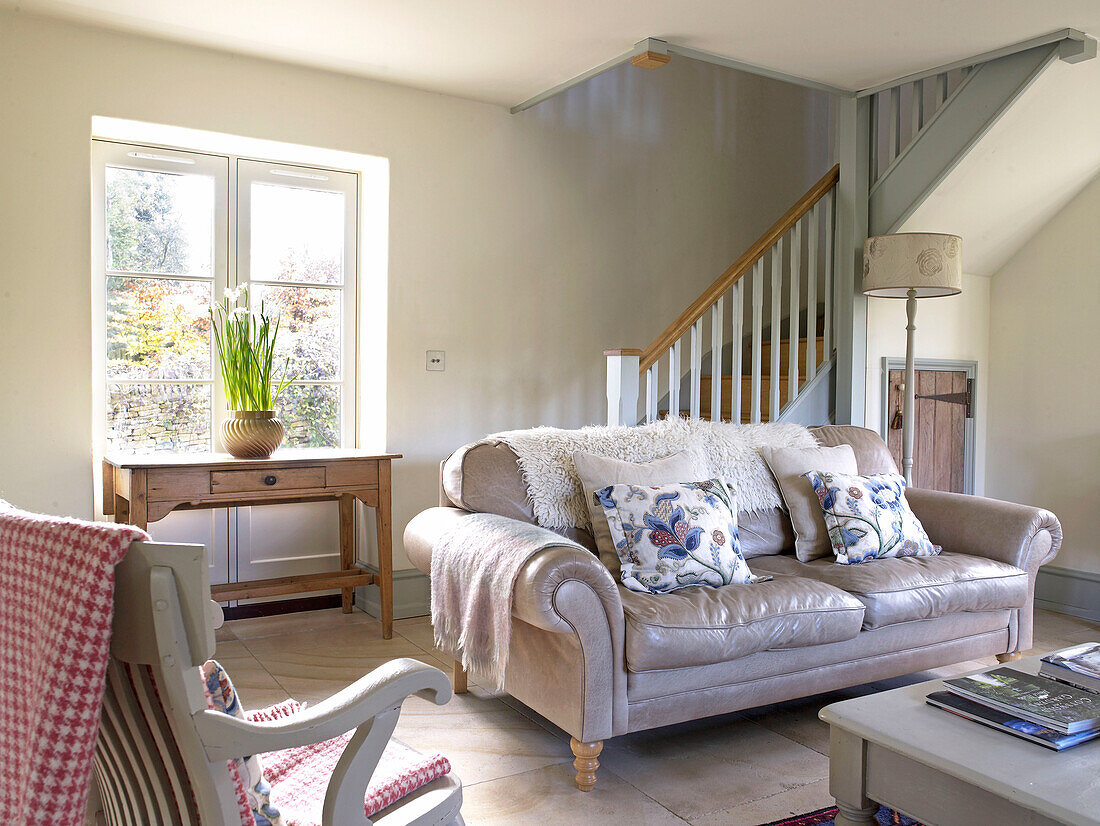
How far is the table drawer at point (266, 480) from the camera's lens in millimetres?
3186

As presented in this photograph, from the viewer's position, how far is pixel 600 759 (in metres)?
2.43

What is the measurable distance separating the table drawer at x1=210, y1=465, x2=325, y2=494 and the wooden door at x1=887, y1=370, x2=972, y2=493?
2.83 metres

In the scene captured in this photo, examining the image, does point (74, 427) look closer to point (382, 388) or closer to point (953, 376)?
point (382, 388)

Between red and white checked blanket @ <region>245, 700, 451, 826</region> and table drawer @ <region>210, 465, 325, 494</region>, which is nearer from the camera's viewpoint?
red and white checked blanket @ <region>245, 700, 451, 826</region>

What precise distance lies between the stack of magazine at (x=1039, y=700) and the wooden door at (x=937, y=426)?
8.14ft

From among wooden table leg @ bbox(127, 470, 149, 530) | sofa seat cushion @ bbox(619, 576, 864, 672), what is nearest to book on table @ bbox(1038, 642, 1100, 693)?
sofa seat cushion @ bbox(619, 576, 864, 672)

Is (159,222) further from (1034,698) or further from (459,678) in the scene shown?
(1034,698)

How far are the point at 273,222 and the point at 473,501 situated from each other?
6.21 ft

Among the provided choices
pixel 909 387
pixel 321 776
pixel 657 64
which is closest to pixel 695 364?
pixel 909 387

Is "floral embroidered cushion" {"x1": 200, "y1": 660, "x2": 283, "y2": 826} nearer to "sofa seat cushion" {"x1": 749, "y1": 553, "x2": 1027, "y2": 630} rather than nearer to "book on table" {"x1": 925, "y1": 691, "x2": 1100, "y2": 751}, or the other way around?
"book on table" {"x1": 925, "y1": 691, "x2": 1100, "y2": 751}

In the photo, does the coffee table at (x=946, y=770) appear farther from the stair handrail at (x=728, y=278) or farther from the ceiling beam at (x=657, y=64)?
the ceiling beam at (x=657, y=64)

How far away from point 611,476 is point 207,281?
2075mm

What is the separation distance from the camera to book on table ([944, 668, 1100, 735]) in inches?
64.8

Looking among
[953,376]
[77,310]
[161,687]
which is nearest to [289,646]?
[77,310]
